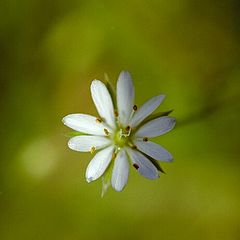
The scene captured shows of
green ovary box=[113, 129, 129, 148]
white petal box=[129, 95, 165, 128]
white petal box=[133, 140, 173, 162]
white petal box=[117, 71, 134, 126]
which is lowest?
white petal box=[133, 140, 173, 162]

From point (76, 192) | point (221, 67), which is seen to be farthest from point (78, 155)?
point (221, 67)

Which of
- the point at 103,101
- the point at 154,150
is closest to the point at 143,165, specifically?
the point at 154,150

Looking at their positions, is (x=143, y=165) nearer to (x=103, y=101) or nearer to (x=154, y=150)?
(x=154, y=150)

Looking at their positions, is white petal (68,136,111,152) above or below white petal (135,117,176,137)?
below

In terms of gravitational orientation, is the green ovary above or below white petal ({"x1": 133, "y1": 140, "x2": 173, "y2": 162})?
above
